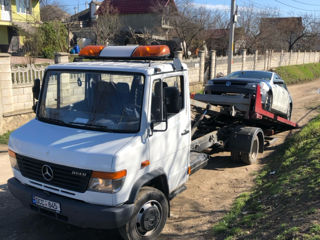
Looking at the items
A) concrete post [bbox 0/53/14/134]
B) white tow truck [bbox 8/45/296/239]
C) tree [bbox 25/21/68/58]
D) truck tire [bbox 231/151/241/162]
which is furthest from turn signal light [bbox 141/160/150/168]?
tree [bbox 25/21/68/58]

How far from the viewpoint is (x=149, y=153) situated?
4.05m

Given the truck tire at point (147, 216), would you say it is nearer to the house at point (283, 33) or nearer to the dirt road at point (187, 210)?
the dirt road at point (187, 210)

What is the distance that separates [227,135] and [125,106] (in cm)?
432

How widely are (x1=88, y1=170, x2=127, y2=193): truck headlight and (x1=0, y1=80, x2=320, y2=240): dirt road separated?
4.00 ft

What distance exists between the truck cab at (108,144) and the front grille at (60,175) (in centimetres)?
1

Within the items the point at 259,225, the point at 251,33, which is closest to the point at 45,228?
the point at 259,225

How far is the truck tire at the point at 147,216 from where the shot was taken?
3875mm

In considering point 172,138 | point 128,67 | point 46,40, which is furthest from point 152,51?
point 46,40

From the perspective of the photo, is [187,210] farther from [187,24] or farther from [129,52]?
[187,24]

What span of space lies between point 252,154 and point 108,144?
5.17m

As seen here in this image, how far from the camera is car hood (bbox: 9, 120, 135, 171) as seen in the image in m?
3.54

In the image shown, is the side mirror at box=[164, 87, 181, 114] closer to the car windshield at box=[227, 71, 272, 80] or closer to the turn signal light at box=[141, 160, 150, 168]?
the turn signal light at box=[141, 160, 150, 168]

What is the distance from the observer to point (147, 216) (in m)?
4.06

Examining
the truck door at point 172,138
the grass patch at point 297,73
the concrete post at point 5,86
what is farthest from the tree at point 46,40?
the truck door at point 172,138
